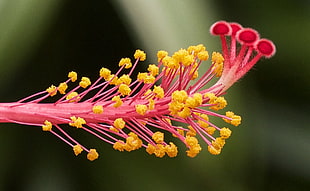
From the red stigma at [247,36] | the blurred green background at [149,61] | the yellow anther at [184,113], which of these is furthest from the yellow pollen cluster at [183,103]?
the blurred green background at [149,61]

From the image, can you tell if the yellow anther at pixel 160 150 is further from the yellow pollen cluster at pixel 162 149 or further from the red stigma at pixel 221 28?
the red stigma at pixel 221 28

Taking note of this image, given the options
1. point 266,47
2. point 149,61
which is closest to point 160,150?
point 266,47

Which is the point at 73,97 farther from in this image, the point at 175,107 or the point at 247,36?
the point at 247,36

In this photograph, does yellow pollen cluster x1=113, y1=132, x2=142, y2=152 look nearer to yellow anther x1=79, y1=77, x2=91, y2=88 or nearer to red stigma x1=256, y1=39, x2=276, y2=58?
yellow anther x1=79, y1=77, x2=91, y2=88

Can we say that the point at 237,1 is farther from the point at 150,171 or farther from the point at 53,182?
the point at 53,182

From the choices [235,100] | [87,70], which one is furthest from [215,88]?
[87,70]

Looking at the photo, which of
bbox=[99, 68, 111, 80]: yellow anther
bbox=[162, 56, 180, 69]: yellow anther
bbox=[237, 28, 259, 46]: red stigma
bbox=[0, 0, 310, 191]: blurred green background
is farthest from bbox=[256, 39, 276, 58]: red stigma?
bbox=[0, 0, 310, 191]: blurred green background
